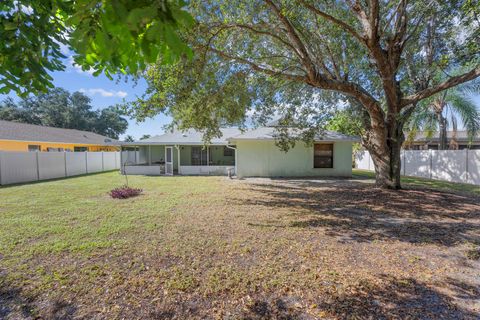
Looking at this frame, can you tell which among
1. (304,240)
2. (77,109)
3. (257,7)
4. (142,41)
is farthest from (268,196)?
(77,109)

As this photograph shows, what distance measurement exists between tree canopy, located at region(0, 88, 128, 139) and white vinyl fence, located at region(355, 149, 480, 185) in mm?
39308

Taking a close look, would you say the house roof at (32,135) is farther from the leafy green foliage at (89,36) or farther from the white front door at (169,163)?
the leafy green foliage at (89,36)

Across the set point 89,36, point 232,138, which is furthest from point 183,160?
point 89,36

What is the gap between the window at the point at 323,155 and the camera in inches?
602

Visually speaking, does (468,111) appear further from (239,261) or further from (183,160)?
(183,160)

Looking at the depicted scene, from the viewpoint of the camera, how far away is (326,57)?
9547 millimetres

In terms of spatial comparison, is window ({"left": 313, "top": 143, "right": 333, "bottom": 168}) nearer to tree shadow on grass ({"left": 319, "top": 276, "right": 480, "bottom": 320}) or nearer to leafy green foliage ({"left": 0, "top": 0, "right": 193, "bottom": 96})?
tree shadow on grass ({"left": 319, "top": 276, "right": 480, "bottom": 320})

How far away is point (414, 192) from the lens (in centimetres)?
924

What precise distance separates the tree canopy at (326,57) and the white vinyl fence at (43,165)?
30.4 ft

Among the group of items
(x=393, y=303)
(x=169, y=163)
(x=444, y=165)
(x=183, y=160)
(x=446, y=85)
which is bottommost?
(x=393, y=303)

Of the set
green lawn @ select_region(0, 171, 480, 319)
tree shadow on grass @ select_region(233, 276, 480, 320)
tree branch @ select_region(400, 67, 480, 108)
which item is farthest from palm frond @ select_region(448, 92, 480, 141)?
tree shadow on grass @ select_region(233, 276, 480, 320)

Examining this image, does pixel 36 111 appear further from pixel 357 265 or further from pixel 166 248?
pixel 357 265

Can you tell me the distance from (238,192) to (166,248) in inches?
235

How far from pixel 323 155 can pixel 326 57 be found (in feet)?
23.7
